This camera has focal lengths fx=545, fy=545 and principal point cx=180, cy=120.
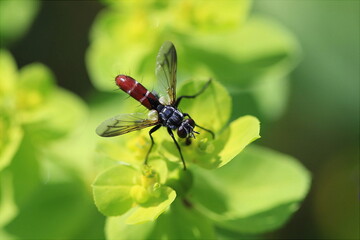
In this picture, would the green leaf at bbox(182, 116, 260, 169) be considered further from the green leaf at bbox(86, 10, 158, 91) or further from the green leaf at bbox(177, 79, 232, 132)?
the green leaf at bbox(86, 10, 158, 91)

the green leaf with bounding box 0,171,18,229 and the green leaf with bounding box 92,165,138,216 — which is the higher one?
the green leaf with bounding box 92,165,138,216

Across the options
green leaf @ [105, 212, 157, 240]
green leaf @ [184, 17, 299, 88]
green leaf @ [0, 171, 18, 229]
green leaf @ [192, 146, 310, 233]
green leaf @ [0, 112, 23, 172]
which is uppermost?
green leaf @ [184, 17, 299, 88]

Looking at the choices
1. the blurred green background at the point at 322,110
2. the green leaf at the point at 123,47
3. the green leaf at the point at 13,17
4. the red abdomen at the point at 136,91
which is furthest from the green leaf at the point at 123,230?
the green leaf at the point at 13,17

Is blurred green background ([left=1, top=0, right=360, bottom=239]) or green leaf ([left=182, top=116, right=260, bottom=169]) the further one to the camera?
blurred green background ([left=1, top=0, right=360, bottom=239])

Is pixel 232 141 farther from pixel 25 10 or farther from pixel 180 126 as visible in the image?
pixel 25 10

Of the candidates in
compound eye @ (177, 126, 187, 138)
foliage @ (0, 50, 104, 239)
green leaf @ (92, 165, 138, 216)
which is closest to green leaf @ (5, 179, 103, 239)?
foliage @ (0, 50, 104, 239)

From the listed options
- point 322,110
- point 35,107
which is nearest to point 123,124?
point 35,107

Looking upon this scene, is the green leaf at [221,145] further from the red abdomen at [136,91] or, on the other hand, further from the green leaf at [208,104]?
the red abdomen at [136,91]
